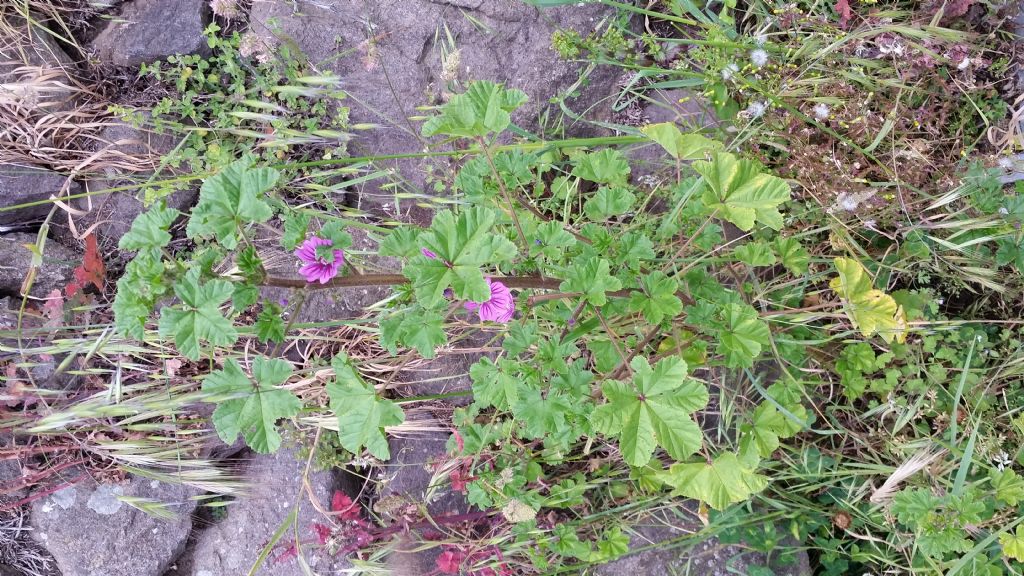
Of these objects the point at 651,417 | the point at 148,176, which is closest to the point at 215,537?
the point at 148,176

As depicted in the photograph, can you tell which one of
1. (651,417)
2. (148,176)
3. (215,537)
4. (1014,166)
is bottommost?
(215,537)

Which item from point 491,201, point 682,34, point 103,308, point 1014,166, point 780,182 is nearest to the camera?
point 780,182

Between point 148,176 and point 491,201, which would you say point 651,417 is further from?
point 148,176

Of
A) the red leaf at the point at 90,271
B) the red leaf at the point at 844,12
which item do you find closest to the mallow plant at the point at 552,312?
the red leaf at the point at 844,12

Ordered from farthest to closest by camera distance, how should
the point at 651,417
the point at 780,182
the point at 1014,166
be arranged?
the point at 1014,166, the point at 780,182, the point at 651,417

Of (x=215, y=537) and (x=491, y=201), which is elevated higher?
(x=491, y=201)

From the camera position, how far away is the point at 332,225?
1.37 m

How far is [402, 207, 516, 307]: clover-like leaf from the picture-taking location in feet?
4.10

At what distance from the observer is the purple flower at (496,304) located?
148 cm

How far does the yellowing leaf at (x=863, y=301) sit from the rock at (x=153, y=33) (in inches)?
110

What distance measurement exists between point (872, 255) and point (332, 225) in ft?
6.32

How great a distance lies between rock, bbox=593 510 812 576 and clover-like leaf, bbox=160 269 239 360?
180 cm

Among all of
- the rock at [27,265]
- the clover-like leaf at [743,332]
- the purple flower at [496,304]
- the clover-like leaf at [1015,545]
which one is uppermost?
the purple flower at [496,304]

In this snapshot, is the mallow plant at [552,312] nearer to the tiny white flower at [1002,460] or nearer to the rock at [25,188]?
the tiny white flower at [1002,460]
